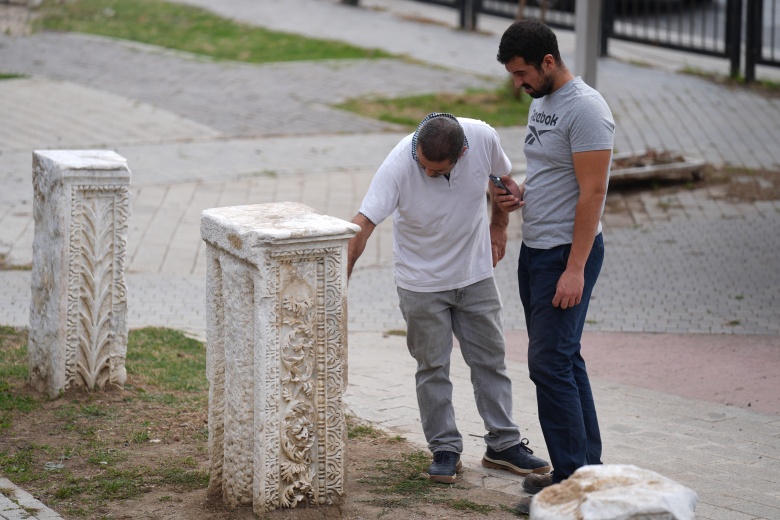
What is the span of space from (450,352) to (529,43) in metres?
1.36

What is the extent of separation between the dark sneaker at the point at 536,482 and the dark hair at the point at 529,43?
1670 millimetres

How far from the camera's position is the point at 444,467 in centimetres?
482

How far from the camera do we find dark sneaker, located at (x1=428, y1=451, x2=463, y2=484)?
15.7 ft

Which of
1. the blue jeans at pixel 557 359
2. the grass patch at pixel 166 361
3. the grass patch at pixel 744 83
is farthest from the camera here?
the grass patch at pixel 744 83

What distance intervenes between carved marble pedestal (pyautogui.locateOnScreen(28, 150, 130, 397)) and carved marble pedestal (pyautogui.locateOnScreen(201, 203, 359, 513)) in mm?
1452

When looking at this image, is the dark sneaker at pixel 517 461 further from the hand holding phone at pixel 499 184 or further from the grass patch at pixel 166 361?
the grass patch at pixel 166 361

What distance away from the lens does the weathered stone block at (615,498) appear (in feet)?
9.29

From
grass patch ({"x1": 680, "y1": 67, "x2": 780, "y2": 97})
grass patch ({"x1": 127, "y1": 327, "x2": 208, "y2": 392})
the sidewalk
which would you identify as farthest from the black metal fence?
grass patch ({"x1": 127, "y1": 327, "x2": 208, "y2": 392})

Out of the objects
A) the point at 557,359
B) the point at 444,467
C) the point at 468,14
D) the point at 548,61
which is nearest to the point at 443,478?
the point at 444,467

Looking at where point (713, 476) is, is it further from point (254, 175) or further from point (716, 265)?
point (254, 175)

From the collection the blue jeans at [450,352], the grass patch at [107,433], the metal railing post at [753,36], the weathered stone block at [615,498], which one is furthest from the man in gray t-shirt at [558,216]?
the metal railing post at [753,36]

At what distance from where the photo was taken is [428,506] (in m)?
4.51

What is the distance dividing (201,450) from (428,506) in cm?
124

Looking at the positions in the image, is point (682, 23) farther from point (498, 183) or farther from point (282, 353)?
point (282, 353)
